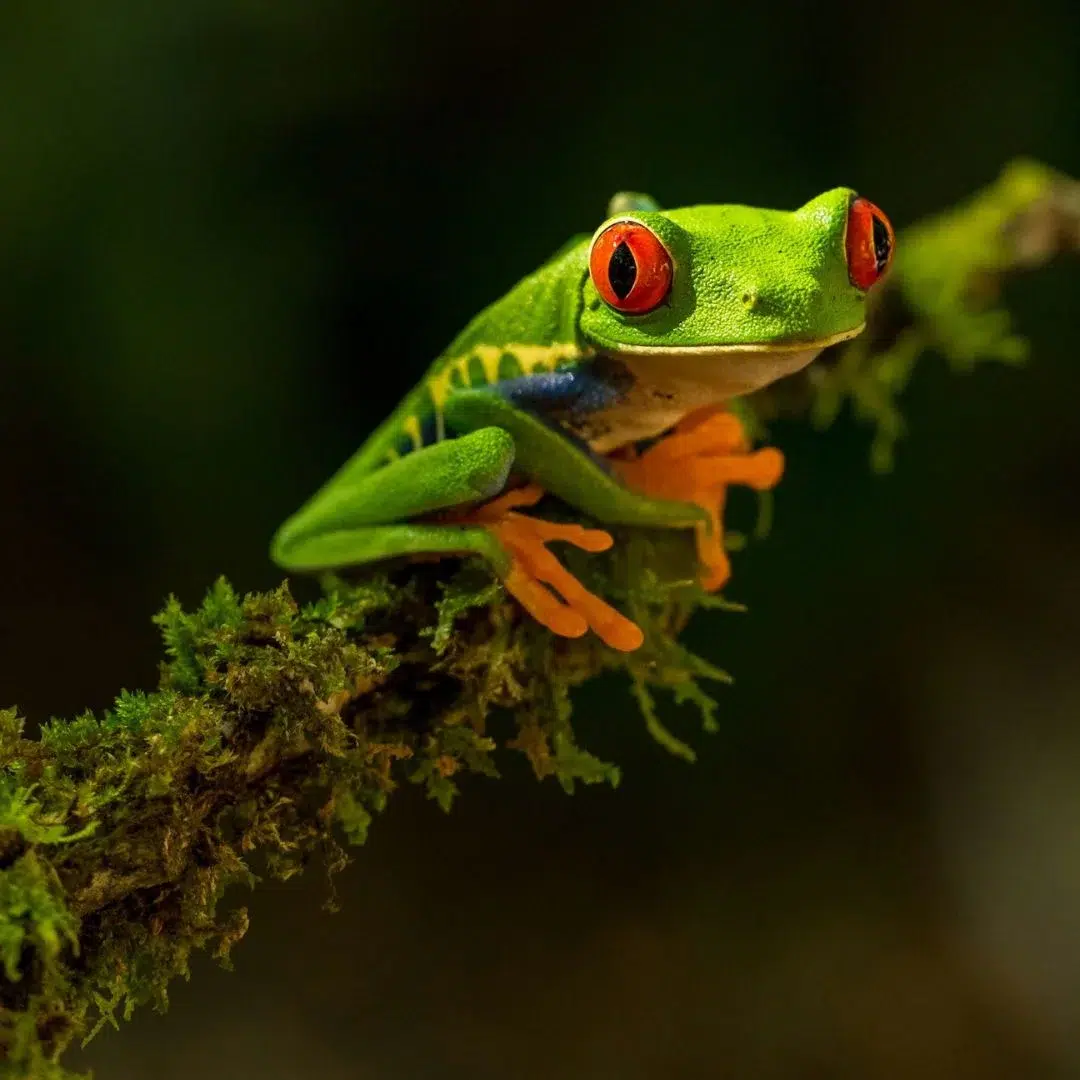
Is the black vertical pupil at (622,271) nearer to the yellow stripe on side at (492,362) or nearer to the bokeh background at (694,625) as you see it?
the yellow stripe on side at (492,362)

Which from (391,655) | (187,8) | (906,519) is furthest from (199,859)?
(906,519)

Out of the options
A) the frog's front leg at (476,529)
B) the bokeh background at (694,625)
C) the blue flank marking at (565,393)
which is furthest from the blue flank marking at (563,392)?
the bokeh background at (694,625)

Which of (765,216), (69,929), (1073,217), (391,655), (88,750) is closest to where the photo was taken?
(69,929)

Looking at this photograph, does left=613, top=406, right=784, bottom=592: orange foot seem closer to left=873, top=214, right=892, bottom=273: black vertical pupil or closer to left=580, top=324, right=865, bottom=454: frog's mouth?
left=580, top=324, right=865, bottom=454: frog's mouth

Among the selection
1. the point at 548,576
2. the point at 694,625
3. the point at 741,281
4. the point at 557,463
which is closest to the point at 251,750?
the point at 548,576

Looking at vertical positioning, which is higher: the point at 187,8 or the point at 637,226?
the point at 187,8

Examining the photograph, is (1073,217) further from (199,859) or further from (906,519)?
(199,859)

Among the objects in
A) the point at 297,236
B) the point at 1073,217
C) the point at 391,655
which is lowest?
the point at 391,655

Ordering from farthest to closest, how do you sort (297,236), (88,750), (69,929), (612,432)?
1. (297,236)
2. (612,432)
3. (88,750)
4. (69,929)
